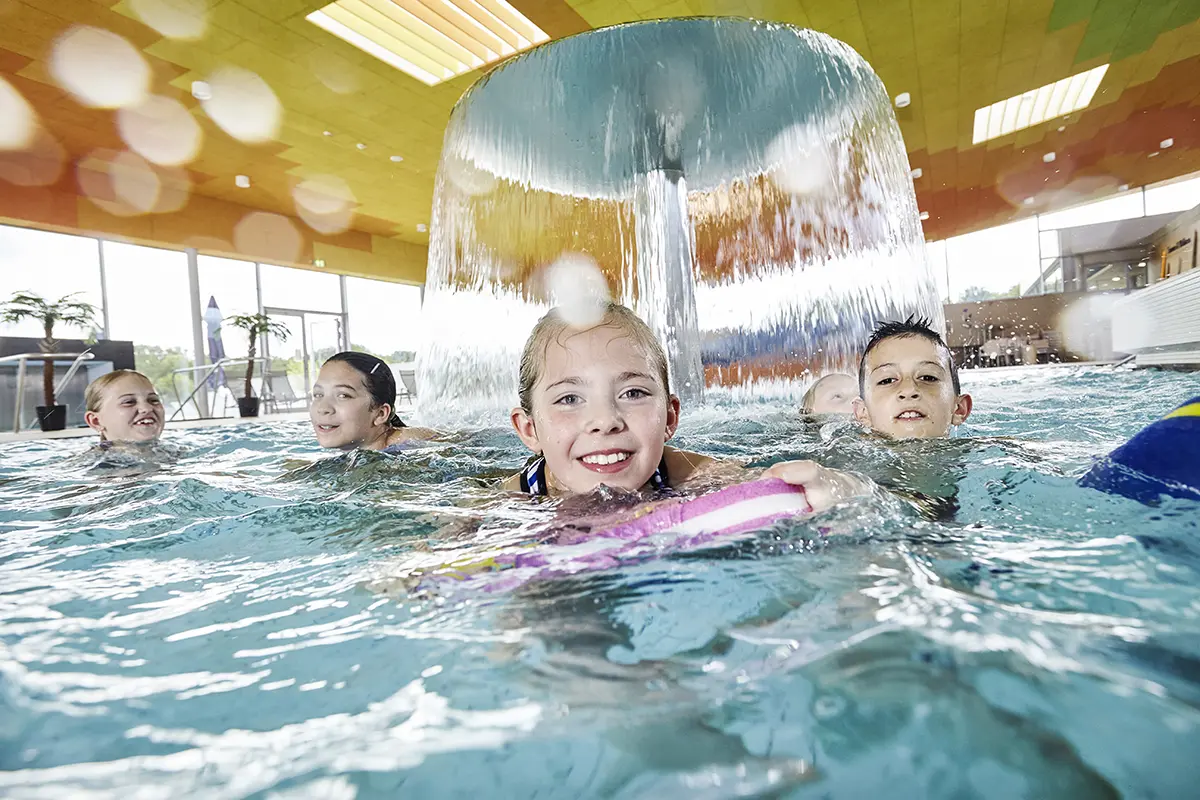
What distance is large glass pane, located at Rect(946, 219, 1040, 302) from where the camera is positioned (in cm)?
1725

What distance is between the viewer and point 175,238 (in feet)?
35.9

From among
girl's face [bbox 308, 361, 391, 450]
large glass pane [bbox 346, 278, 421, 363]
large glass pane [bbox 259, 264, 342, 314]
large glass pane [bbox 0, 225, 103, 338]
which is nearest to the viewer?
girl's face [bbox 308, 361, 391, 450]

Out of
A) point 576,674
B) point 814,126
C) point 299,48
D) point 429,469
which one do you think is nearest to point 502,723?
point 576,674

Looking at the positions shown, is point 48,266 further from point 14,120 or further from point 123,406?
point 123,406

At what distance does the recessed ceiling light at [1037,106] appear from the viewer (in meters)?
9.14

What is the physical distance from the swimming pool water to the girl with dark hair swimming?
1571 mm

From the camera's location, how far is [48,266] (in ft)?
32.7

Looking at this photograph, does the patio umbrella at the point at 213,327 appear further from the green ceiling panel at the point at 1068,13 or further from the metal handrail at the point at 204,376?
the green ceiling panel at the point at 1068,13

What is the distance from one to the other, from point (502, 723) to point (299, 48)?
7.70m

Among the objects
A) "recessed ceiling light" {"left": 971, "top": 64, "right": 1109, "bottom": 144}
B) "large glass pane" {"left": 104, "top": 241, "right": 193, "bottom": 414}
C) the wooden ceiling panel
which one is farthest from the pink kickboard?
"large glass pane" {"left": 104, "top": 241, "right": 193, "bottom": 414}

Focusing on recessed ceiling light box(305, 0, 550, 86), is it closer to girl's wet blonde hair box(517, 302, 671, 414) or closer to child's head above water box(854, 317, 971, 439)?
child's head above water box(854, 317, 971, 439)

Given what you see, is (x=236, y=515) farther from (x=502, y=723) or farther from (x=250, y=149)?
(x=250, y=149)

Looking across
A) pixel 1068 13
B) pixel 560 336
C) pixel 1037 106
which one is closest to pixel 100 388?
pixel 560 336

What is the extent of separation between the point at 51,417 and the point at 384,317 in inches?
354
